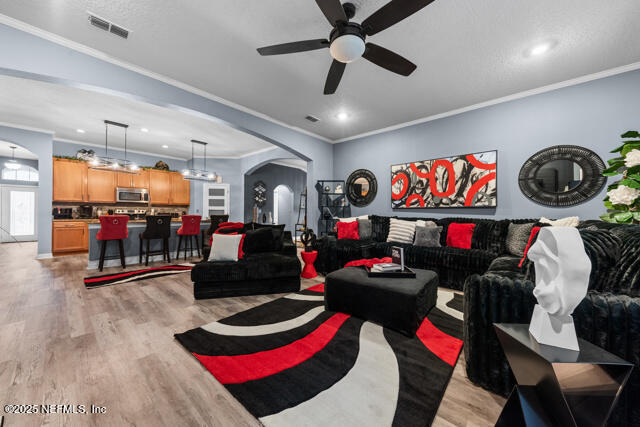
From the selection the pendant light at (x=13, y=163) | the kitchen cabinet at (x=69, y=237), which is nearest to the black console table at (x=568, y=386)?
the kitchen cabinet at (x=69, y=237)

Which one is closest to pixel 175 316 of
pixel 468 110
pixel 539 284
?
pixel 539 284

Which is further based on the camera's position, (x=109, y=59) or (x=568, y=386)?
(x=109, y=59)

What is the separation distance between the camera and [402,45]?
2510mm

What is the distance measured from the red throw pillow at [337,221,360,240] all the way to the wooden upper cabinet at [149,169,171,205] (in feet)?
19.5

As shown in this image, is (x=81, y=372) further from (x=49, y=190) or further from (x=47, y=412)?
(x=49, y=190)

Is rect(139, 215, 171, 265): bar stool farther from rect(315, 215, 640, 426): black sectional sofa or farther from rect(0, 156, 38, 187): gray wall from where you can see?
rect(0, 156, 38, 187): gray wall

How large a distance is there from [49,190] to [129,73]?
4470mm

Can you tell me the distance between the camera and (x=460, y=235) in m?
3.58

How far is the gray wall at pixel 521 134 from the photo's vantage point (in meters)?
2.89

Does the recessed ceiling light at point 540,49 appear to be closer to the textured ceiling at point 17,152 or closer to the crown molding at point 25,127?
the crown molding at point 25,127

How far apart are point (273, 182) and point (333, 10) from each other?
311 inches

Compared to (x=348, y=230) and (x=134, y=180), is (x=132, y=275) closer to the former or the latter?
(x=348, y=230)

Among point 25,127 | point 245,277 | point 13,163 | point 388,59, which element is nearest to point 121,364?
point 245,277

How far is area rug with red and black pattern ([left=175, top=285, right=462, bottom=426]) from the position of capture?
1245 mm
